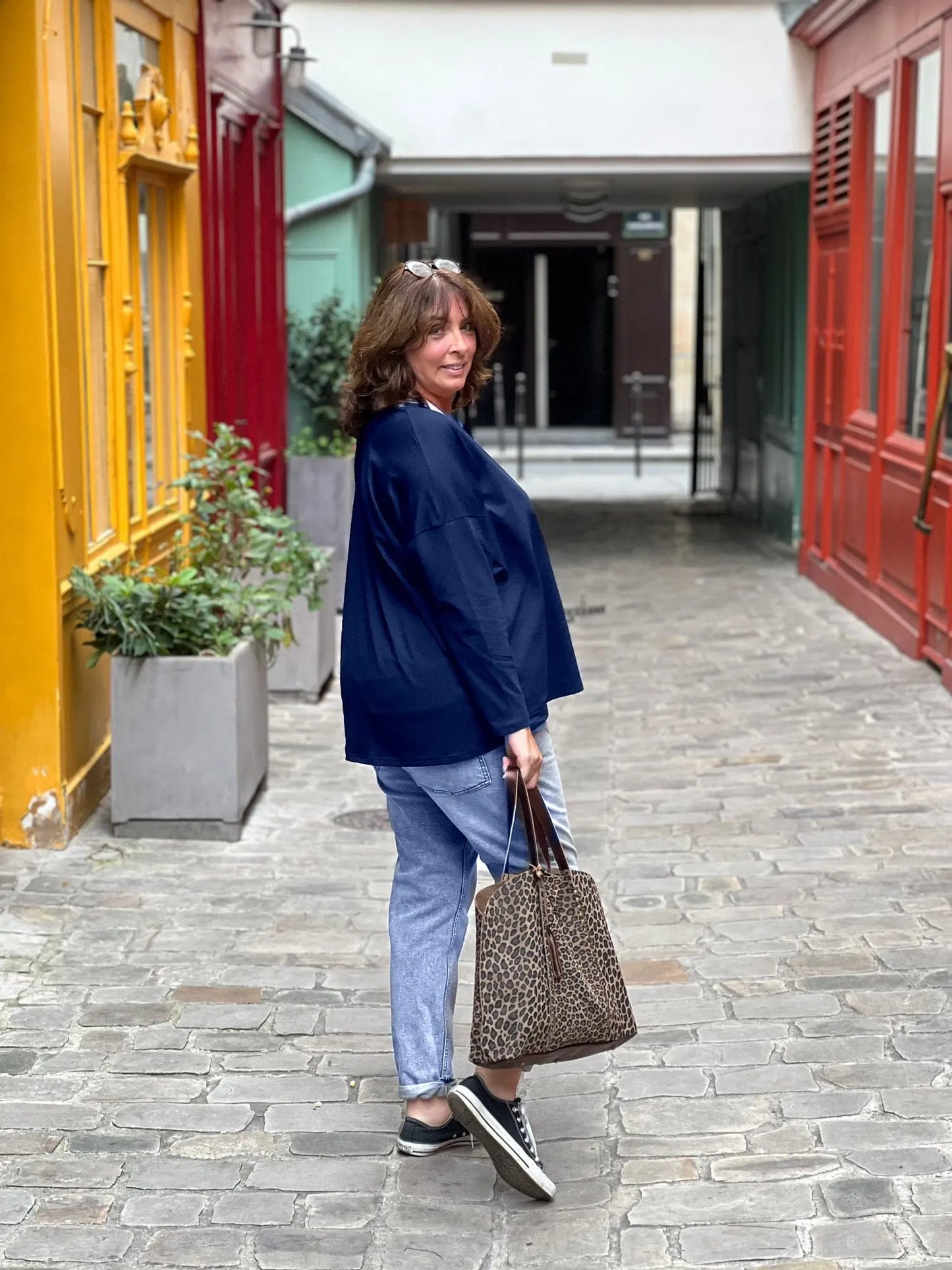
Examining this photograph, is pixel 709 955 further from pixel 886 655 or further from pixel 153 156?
pixel 886 655

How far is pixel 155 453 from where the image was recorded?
8258mm

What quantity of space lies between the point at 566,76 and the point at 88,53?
708 centimetres

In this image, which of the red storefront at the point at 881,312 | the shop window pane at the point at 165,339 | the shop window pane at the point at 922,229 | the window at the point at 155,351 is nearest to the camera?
the window at the point at 155,351

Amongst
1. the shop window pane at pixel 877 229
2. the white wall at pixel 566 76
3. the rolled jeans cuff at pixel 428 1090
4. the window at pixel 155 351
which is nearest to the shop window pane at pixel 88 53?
the window at pixel 155 351

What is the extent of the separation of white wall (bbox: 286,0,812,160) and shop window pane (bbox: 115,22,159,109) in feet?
18.2

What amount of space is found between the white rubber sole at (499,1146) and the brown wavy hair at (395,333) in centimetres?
136

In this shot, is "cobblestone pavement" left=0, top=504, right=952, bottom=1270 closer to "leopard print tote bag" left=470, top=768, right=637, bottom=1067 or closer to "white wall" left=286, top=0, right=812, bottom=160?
"leopard print tote bag" left=470, top=768, right=637, bottom=1067

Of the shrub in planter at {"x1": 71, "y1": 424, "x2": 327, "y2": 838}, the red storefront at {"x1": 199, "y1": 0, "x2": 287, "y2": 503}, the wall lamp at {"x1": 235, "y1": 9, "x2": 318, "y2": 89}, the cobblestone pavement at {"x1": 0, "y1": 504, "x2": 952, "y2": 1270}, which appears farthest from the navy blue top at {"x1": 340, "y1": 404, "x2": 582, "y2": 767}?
the wall lamp at {"x1": 235, "y1": 9, "x2": 318, "y2": 89}

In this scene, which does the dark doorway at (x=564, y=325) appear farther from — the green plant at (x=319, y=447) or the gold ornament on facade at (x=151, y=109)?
the gold ornament on facade at (x=151, y=109)

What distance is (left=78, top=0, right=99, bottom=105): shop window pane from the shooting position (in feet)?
22.1

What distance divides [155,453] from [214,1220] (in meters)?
5.12

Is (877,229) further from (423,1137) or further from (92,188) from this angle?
(423,1137)

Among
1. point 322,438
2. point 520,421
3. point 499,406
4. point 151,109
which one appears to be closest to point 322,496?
point 322,438

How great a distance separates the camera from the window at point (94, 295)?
6797 mm
